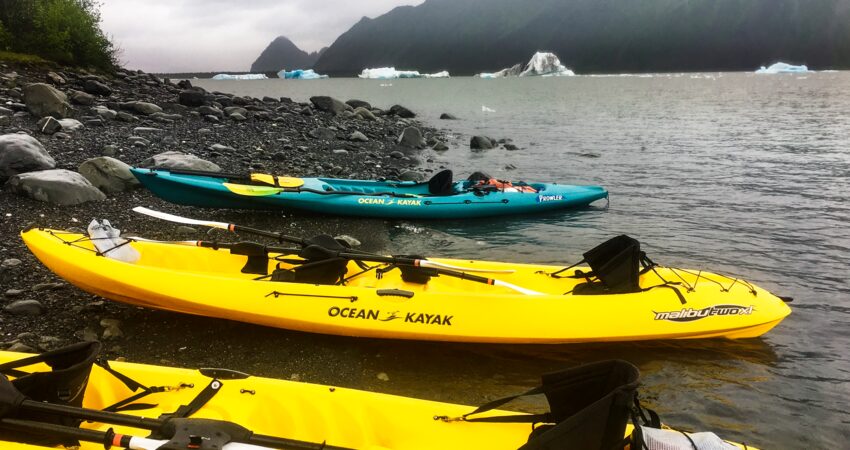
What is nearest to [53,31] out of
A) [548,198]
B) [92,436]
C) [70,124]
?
[70,124]

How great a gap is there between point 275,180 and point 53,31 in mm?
17712

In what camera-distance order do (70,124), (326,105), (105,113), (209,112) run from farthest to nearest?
(326,105) < (209,112) < (105,113) < (70,124)

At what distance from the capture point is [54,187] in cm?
934

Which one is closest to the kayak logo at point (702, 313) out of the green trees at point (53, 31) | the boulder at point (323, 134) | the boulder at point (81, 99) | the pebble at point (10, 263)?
the pebble at point (10, 263)

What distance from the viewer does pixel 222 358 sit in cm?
605

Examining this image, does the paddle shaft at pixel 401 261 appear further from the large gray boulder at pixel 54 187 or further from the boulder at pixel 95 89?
the boulder at pixel 95 89

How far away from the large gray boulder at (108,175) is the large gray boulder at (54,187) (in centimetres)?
→ 63

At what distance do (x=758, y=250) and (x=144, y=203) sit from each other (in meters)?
12.5

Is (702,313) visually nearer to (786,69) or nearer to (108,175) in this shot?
(108,175)

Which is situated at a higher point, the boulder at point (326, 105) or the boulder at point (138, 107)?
the boulder at point (326, 105)

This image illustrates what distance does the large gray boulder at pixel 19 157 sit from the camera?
945 cm

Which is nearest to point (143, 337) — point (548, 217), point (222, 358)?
point (222, 358)

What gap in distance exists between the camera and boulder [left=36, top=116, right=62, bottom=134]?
13258 millimetres

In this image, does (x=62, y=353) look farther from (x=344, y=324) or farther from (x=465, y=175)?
(x=465, y=175)
